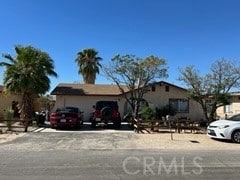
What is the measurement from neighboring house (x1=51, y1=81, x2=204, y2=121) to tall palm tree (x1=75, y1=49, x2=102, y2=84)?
16.4 meters

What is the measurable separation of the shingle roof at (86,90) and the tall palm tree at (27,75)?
17.8 feet

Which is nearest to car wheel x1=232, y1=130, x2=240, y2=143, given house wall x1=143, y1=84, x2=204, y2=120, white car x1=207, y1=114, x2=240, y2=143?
white car x1=207, y1=114, x2=240, y2=143

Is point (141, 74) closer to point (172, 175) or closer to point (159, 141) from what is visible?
point (159, 141)

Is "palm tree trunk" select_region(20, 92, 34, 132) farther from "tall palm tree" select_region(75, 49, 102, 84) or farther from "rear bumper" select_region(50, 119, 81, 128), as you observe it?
"tall palm tree" select_region(75, 49, 102, 84)

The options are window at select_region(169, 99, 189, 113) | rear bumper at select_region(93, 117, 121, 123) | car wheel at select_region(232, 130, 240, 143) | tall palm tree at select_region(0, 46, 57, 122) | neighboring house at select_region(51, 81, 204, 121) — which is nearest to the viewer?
car wheel at select_region(232, 130, 240, 143)

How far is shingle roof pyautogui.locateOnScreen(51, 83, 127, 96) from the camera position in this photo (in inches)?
1433

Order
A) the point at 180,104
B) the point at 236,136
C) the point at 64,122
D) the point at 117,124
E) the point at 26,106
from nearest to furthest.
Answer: the point at 236,136
the point at 64,122
the point at 117,124
the point at 26,106
the point at 180,104

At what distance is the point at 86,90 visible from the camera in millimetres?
37500

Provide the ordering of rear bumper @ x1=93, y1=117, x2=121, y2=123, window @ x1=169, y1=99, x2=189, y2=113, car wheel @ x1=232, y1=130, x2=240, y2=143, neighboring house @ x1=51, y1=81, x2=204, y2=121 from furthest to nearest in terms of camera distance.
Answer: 1. window @ x1=169, y1=99, x2=189, y2=113
2. neighboring house @ x1=51, y1=81, x2=204, y2=121
3. rear bumper @ x1=93, y1=117, x2=121, y2=123
4. car wheel @ x1=232, y1=130, x2=240, y2=143

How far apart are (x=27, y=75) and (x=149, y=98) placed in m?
12.8

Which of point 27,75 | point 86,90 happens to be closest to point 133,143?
point 27,75

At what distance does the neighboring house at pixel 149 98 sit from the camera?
36438 mm

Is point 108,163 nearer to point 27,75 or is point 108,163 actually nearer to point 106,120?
point 106,120

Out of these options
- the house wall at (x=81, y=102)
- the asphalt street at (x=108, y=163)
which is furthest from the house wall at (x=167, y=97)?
the asphalt street at (x=108, y=163)
